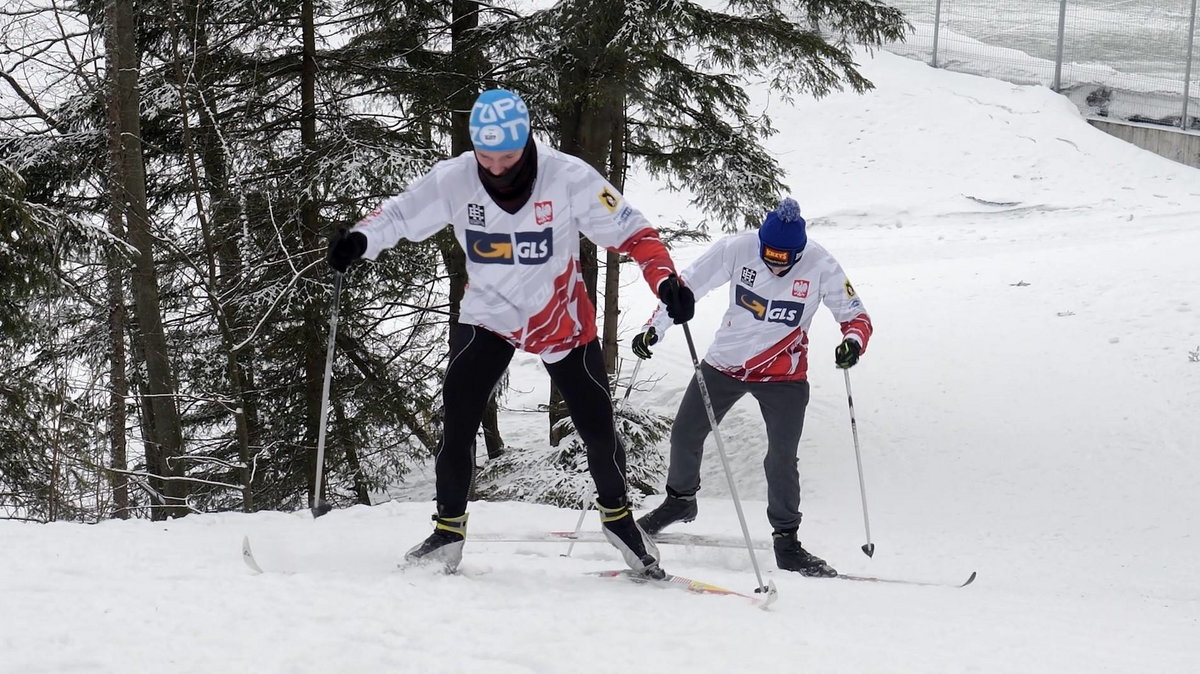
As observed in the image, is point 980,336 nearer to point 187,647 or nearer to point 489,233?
point 489,233

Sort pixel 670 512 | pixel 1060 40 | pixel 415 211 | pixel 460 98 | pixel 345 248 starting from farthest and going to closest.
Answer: pixel 1060 40, pixel 460 98, pixel 670 512, pixel 415 211, pixel 345 248

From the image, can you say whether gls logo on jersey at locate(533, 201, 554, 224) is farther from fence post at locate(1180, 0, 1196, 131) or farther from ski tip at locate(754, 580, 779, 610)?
fence post at locate(1180, 0, 1196, 131)

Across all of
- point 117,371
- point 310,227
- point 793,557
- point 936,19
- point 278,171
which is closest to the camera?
point 793,557

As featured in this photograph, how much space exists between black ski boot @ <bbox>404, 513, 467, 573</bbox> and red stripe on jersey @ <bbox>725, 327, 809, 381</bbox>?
2110 mm

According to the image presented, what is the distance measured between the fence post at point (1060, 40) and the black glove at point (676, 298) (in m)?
24.1

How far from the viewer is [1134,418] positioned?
11.0 m

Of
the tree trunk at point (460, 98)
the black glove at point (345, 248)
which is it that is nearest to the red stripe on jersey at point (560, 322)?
the black glove at point (345, 248)

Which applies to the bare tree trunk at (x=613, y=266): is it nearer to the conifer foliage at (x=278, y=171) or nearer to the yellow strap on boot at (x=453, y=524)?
the conifer foliage at (x=278, y=171)

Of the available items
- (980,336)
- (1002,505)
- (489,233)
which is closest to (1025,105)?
(980,336)

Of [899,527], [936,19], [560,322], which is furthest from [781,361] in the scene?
[936,19]

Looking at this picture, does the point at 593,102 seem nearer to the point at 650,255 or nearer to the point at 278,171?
the point at 278,171

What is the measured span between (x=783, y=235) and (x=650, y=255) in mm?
1467

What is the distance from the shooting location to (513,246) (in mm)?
4348

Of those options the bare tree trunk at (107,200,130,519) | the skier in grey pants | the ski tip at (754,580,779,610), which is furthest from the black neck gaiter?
the bare tree trunk at (107,200,130,519)
